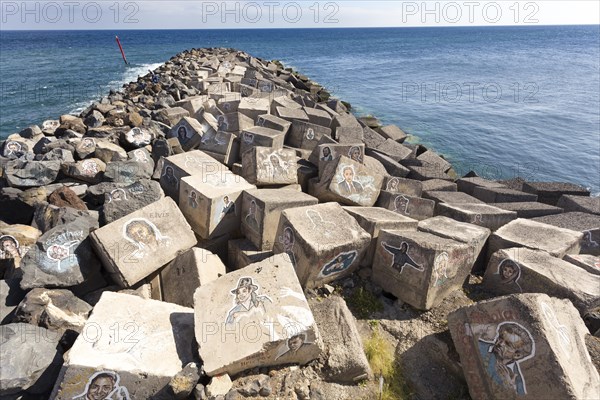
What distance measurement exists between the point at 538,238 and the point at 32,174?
24.3 feet

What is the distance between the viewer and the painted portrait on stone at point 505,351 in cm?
287

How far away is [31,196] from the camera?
525 cm

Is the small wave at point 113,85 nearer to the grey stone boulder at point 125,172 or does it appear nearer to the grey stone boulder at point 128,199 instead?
the grey stone boulder at point 125,172

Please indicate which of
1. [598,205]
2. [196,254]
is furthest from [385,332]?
[598,205]

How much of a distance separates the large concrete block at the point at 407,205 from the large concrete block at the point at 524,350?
2.80 meters

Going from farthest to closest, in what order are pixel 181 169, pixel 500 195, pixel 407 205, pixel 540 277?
pixel 500 195
pixel 407 205
pixel 181 169
pixel 540 277

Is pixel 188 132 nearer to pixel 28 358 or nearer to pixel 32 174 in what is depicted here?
pixel 32 174

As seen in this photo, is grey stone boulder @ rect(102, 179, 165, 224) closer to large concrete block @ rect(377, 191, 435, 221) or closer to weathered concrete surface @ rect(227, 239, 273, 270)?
weathered concrete surface @ rect(227, 239, 273, 270)

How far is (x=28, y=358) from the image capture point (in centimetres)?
304

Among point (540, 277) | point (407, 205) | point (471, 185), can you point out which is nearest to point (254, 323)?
point (540, 277)

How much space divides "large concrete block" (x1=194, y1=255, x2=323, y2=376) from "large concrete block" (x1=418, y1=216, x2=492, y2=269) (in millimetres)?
2168

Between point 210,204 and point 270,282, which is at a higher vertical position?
point 210,204

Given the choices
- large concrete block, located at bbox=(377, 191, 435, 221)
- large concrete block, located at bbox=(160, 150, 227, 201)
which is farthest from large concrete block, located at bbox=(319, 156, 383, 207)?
large concrete block, located at bbox=(160, 150, 227, 201)

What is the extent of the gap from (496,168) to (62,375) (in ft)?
44.8
